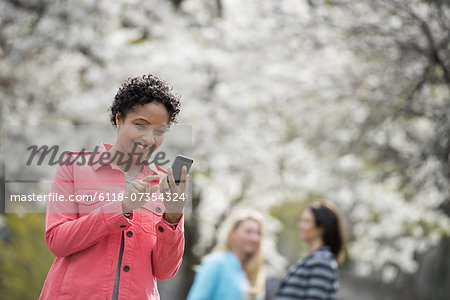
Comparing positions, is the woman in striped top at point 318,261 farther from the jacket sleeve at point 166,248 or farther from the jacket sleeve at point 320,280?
the jacket sleeve at point 166,248

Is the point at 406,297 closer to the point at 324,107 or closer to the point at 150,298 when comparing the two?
the point at 324,107

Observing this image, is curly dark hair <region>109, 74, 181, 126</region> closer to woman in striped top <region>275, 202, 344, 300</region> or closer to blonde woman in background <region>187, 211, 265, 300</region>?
blonde woman in background <region>187, 211, 265, 300</region>

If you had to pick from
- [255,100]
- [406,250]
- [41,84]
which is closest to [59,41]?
[41,84]

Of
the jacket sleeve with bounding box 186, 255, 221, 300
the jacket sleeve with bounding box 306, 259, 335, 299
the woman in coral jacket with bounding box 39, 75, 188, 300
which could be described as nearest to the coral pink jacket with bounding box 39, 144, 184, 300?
the woman in coral jacket with bounding box 39, 75, 188, 300

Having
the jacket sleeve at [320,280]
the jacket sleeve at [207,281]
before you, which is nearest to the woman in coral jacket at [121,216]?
the jacket sleeve at [207,281]

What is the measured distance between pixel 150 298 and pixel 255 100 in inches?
290

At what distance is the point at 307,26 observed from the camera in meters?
7.29

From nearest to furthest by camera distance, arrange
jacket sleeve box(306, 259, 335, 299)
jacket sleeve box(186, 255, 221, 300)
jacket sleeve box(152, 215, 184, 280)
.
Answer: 1. jacket sleeve box(152, 215, 184, 280)
2. jacket sleeve box(186, 255, 221, 300)
3. jacket sleeve box(306, 259, 335, 299)

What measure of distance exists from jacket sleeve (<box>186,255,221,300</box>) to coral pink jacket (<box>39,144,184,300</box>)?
1862mm

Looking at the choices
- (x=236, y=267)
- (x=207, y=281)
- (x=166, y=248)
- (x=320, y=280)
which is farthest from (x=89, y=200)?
(x=320, y=280)

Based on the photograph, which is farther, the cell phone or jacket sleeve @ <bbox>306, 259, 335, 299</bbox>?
jacket sleeve @ <bbox>306, 259, 335, 299</bbox>

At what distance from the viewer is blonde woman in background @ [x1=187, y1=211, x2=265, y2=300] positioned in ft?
12.1

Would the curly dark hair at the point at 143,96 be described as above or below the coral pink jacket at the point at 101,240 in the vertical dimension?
above

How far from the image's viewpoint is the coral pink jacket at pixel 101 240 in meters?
1.68
